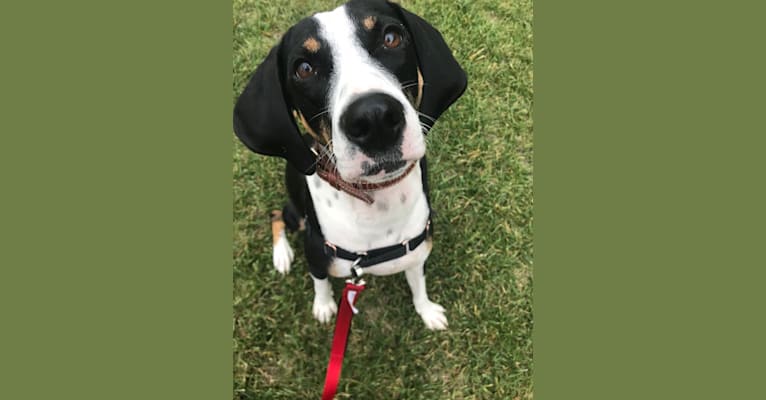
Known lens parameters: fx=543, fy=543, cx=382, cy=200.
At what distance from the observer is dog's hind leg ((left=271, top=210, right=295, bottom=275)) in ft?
15.0

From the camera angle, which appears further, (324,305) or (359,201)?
(324,305)

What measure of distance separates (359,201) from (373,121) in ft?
2.85

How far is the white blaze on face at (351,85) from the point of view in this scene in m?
2.38

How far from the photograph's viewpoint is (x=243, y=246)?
4734 millimetres

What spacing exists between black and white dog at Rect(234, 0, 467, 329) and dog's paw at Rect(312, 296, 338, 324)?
28.6 inches

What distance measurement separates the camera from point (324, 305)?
435 centimetres

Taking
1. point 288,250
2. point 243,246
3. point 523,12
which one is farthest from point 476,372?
point 523,12

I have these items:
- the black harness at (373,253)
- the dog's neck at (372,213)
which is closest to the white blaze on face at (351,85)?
the dog's neck at (372,213)

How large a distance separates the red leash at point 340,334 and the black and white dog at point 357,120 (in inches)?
6.9

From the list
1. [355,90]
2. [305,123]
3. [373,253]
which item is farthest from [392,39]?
[373,253]

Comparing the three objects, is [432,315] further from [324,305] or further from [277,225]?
[277,225]

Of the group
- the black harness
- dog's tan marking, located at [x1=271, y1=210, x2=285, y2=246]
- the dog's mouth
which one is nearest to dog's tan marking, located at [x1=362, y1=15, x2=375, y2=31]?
the dog's mouth

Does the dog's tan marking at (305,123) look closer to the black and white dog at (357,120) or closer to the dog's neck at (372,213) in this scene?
the black and white dog at (357,120)

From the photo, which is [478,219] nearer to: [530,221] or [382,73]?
[530,221]
